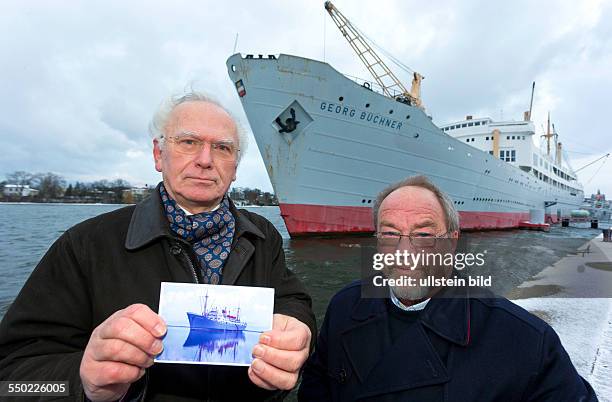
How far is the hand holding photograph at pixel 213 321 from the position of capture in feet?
3.55

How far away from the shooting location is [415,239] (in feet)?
5.97

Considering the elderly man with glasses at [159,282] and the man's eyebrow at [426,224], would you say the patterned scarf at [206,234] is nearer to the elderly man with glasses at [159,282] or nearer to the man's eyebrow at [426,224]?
the elderly man with glasses at [159,282]

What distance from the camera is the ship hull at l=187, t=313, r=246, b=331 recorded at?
1096 millimetres

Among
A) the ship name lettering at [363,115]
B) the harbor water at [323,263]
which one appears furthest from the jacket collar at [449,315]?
the ship name lettering at [363,115]

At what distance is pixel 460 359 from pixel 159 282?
1452 mm

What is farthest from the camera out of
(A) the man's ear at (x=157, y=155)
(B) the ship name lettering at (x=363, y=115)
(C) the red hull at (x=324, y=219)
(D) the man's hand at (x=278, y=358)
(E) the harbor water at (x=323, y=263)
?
(C) the red hull at (x=324, y=219)

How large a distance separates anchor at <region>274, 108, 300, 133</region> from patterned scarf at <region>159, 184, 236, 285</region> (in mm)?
12829

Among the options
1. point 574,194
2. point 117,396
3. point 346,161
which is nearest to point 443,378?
point 117,396

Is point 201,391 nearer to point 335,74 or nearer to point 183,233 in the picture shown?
point 183,233

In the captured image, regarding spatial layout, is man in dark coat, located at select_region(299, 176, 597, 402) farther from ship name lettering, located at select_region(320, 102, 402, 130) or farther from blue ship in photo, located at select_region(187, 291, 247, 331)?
ship name lettering, located at select_region(320, 102, 402, 130)

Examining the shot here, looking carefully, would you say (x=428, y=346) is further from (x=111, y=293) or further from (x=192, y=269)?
(x=111, y=293)

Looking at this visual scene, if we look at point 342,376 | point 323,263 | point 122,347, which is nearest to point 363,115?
point 323,263

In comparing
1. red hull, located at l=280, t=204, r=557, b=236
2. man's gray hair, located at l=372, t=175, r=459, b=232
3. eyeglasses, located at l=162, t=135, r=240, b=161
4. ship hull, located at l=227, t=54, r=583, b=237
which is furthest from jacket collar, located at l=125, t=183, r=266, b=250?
red hull, located at l=280, t=204, r=557, b=236

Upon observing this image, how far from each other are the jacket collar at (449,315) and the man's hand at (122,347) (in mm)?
1122
